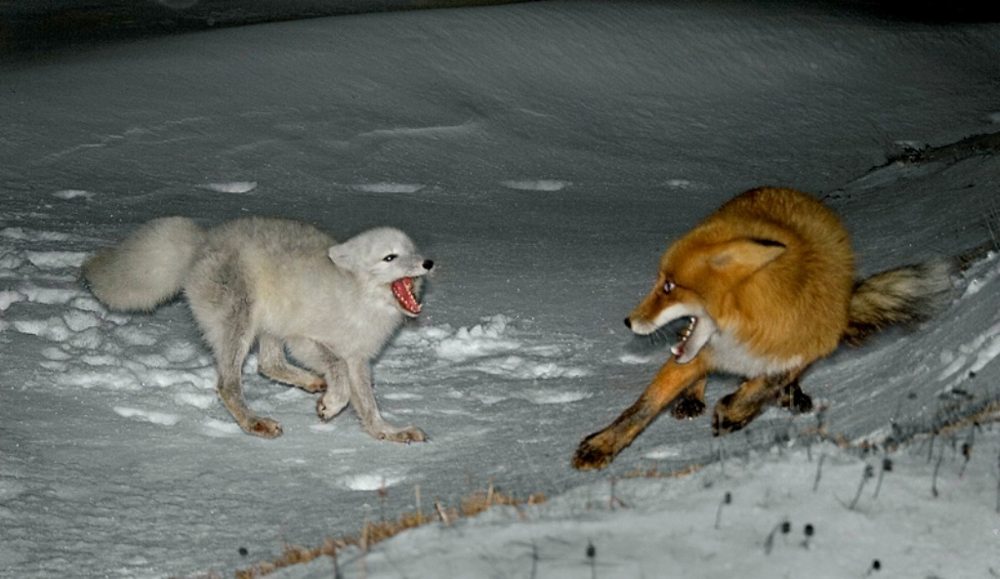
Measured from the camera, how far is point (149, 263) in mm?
5953

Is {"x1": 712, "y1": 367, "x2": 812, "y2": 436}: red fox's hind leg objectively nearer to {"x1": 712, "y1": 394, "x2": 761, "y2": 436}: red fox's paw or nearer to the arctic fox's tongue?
{"x1": 712, "y1": 394, "x2": 761, "y2": 436}: red fox's paw

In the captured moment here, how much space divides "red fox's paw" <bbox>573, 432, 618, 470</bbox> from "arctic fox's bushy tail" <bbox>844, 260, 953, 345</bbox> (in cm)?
144

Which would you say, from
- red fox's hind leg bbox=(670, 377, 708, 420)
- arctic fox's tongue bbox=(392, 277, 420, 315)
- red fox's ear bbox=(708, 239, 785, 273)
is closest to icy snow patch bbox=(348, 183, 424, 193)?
arctic fox's tongue bbox=(392, 277, 420, 315)

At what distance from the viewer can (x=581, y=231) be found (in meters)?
9.22

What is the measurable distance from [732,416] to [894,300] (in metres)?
1.10

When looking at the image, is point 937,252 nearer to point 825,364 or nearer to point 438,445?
point 825,364

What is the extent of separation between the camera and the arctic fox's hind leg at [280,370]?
6108 millimetres

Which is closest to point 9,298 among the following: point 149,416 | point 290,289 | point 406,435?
point 149,416

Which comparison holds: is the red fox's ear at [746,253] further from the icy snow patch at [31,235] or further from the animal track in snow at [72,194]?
the animal track in snow at [72,194]

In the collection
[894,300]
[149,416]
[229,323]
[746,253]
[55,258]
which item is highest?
[746,253]

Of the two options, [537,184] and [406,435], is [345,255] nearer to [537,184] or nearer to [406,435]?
[406,435]

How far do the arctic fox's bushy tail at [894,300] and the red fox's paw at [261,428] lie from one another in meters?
2.86

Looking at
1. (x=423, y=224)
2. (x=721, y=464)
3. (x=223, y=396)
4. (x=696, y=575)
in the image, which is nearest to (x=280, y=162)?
(x=423, y=224)

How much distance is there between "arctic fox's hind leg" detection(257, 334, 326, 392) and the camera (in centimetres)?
611
